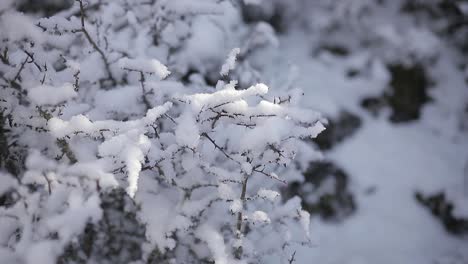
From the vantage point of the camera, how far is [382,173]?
4227 mm

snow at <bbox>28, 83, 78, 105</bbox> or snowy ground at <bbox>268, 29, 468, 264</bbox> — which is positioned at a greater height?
snow at <bbox>28, 83, 78, 105</bbox>

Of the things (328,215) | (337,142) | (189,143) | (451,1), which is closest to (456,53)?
(451,1)

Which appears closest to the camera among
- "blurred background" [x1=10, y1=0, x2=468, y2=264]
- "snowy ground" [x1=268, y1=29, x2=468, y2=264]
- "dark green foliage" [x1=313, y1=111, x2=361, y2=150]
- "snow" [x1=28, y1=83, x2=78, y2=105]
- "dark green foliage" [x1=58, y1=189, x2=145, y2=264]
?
"snow" [x1=28, y1=83, x2=78, y2=105]

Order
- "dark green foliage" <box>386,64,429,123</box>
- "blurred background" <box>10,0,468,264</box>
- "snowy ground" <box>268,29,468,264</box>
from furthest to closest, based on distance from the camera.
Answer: "dark green foliage" <box>386,64,429,123</box> → "blurred background" <box>10,0,468,264</box> → "snowy ground" <box>268,29,468,264</box>

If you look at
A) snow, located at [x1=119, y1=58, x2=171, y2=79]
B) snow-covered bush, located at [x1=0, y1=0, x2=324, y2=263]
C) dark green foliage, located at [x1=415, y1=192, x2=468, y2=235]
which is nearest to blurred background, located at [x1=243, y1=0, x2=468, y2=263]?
dark green foliage, located at [x1=415, y1=192, x2=468, y2=235]

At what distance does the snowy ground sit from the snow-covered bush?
4.48ft

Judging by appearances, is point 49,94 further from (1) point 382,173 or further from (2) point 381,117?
(2) point 381,117

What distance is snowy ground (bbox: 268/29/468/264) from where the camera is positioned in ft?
12.3

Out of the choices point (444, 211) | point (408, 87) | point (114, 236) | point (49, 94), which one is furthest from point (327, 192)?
point (49, 94)

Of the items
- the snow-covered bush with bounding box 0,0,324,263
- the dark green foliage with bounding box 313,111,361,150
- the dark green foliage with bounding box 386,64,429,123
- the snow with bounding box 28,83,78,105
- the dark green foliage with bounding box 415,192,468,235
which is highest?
the snow with bounding box 28,83,78,105

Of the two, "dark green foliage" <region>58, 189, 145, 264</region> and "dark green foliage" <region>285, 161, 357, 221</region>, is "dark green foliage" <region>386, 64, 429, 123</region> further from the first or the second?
"dark green foliage" <region>58, 189, 145, 264</region>

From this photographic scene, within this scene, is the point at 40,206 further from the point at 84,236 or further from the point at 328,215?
the point at 328,215

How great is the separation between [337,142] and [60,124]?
323 cm

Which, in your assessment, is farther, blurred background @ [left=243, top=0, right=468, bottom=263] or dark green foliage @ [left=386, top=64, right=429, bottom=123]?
dark green foliage @ [left=386, top=64, right=429, bottom=123]
